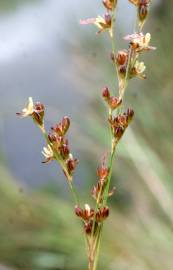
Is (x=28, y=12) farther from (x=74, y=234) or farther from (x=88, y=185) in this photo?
(x=74, y=234)

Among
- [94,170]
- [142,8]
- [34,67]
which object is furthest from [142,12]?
[34,67]

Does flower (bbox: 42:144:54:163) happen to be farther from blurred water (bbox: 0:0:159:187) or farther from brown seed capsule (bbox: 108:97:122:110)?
blurred water (bbox: 0:0:159:187)

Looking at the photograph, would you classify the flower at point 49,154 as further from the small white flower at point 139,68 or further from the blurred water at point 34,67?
the blurred water at point 34,67

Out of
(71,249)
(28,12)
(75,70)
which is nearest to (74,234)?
(71,249)

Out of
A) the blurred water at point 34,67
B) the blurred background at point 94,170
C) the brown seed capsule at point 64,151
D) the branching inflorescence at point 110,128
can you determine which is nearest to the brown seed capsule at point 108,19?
the branching inflorescence at point 110,128

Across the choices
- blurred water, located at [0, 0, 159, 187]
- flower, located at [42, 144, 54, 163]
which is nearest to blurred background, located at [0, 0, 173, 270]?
blurred water, located at [0, 0, 159, 187]

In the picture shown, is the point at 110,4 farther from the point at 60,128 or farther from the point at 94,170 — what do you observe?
the point at 94,170
